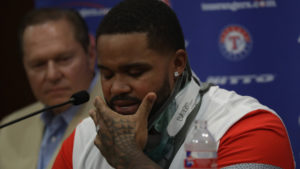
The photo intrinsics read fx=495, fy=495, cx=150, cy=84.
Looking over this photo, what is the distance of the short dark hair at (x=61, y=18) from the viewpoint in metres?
2.89

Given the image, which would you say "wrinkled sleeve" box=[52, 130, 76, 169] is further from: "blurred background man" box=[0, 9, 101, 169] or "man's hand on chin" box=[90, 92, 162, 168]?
"blurred background man" box=[0, 9, 101, 169]

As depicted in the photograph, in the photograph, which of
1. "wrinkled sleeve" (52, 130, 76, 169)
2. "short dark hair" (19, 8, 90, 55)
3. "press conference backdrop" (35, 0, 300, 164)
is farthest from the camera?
"short dark hair" (19, 8, 90, 55)

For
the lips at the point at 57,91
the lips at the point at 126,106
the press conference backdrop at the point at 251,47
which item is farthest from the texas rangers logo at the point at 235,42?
the lips at the point at 126,106

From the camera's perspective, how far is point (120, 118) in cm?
161

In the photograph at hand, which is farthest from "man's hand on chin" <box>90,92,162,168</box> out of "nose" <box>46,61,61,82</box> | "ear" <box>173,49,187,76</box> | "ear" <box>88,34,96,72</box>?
"ear" <box>88,34,96,72</box>

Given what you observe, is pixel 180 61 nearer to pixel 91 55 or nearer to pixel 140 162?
pixel 140 162

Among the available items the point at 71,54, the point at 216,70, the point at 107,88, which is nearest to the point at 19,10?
the point at 71,54

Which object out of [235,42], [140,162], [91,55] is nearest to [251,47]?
[235,42]

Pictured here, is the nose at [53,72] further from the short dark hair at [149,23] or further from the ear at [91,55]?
the short dark hair at [149,23]

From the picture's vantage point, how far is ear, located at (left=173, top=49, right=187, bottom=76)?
1.75 meters

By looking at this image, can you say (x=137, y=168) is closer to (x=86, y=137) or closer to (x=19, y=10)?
(x=86, y=137)

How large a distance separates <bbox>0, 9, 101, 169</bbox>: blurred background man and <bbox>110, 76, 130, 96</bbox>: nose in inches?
41.6

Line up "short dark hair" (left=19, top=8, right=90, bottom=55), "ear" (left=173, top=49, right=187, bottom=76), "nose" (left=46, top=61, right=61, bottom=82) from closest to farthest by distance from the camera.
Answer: "ear" (left=173, top=49, right=187, bottom=76) < "nose" (left=46, top=61, right=61, bottom=82) < "short dark hair" (left=19, top=8, right=90, bottom=55)

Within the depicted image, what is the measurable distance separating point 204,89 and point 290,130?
2.60 ft
